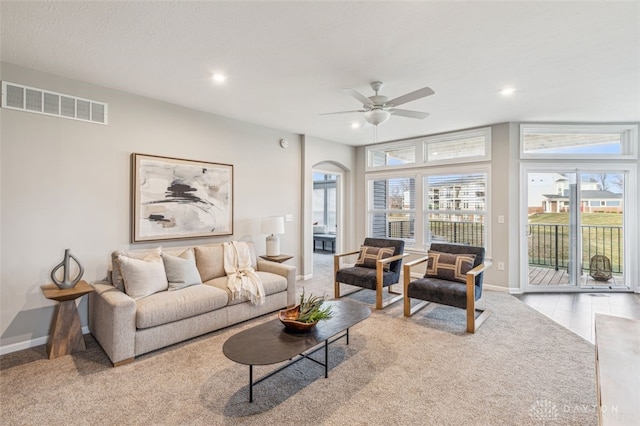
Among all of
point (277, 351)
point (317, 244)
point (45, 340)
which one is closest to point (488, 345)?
point (277, 351)

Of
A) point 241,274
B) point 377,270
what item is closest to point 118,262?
point 241,274

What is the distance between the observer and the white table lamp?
4.55 metres

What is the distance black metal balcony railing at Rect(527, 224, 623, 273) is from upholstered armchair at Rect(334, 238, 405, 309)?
2.28 m

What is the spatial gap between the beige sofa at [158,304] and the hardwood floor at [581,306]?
6.28 ft

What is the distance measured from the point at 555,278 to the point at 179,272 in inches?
220

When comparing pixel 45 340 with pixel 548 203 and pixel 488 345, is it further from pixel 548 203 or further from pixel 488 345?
pixel 548 203

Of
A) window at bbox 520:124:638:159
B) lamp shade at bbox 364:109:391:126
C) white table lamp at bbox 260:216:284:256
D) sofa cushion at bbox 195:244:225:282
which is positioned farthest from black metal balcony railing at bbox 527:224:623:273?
sofa cushion at bbox 195:244:225:282

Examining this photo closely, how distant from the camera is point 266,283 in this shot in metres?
Answer: 3.68

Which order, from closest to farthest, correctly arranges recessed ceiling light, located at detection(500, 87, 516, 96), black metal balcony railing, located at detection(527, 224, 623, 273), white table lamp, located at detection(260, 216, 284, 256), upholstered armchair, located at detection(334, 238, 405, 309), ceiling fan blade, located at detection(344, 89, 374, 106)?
ceiling fan blade, located at detection(344, 89, 374, 106) → recessed ceiling light, located at detection(500, 87, 516, 96) → upholstered armchair, located at detection(334, 238, 405, 309) → white table lamp, located at detection(260, 216, 284, 256) → black metal balcony railing, located at detection(527, 224, 623, 273)

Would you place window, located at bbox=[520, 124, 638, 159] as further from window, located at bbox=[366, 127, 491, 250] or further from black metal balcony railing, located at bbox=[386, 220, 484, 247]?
black metal balcony railing, located at bbox=[386, 220, 484, 247]

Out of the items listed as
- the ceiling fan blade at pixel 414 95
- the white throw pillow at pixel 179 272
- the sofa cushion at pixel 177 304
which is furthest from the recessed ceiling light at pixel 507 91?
the white throw pillow at pixel 179 272

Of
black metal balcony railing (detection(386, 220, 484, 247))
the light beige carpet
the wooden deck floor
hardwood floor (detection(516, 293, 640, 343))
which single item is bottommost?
the light beige carpet

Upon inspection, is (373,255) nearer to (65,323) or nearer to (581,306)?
(581,306)

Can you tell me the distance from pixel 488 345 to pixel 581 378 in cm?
71
